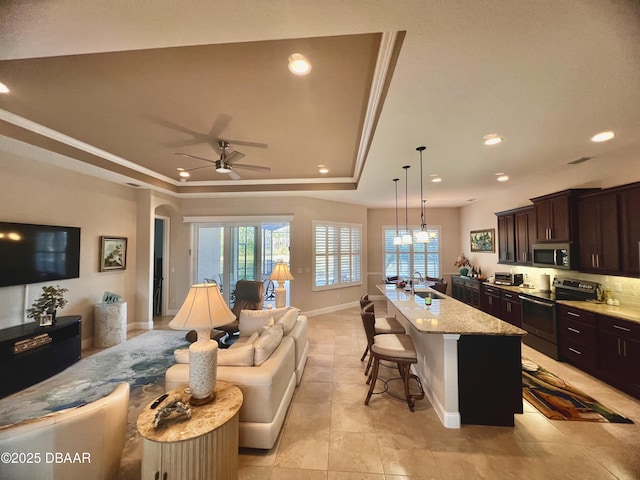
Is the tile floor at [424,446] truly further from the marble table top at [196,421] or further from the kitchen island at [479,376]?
the marble table top at [196,421]

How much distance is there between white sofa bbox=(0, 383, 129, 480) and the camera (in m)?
1.20

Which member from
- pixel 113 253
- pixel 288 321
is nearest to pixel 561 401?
pixel 288 321

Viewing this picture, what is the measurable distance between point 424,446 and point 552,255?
3.81 m

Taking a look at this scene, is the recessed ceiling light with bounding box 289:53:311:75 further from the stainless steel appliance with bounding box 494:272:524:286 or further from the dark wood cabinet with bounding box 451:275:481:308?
the dark wood cabinet with bounding box 451:275:481:308

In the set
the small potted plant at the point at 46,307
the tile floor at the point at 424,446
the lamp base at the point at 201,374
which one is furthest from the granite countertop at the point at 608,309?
the small potted plant at the point at 46,307

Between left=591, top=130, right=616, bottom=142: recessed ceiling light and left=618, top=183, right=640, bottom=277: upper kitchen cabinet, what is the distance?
2.84 ft

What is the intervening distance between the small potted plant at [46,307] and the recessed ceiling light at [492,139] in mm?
5793

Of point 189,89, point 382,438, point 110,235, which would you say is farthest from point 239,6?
point 110,235

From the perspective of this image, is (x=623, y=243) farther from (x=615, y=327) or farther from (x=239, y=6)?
(x=239, y=6)

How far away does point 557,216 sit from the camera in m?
3.93

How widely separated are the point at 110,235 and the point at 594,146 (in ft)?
24.1

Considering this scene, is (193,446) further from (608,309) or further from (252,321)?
(608,309)

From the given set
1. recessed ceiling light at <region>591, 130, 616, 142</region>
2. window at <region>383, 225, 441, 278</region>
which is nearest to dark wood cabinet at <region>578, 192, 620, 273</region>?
recessed ceiling light at <region>591, 130, 616, 142</region>

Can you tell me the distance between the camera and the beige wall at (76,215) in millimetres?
3291
